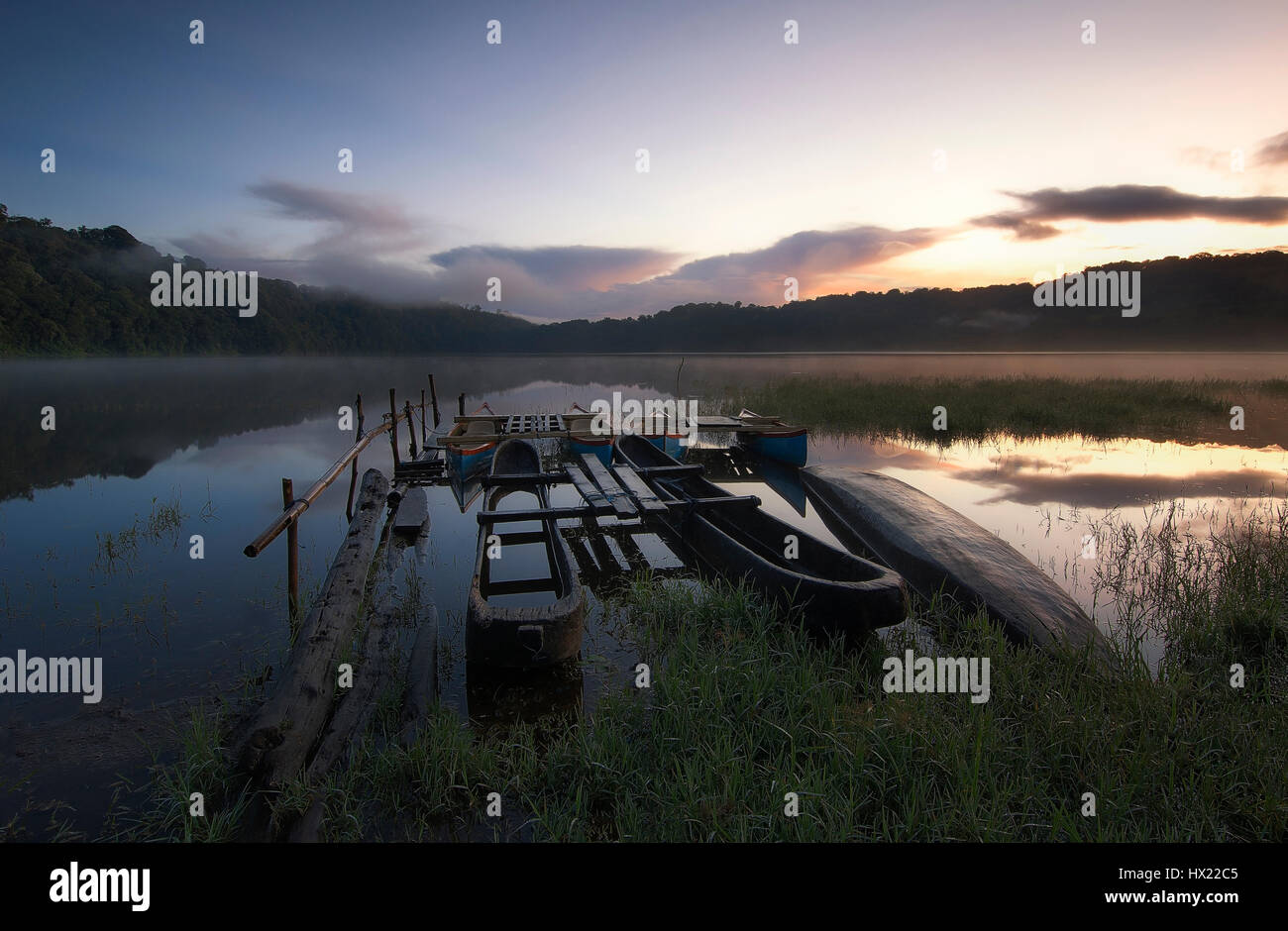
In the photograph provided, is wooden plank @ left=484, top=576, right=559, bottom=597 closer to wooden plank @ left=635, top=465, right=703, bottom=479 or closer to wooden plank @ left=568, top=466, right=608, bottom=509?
wooden plank @ left=568, top=466, right=608, bottom=509

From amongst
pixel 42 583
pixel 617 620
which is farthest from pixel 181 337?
pixel 617 620

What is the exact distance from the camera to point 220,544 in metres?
9.52

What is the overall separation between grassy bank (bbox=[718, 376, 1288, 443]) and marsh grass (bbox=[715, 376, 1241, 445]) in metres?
0.04

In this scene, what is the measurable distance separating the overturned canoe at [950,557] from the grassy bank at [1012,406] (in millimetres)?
9557

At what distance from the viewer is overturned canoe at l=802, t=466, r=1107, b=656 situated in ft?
18.4

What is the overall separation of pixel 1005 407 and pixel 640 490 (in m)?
19.8

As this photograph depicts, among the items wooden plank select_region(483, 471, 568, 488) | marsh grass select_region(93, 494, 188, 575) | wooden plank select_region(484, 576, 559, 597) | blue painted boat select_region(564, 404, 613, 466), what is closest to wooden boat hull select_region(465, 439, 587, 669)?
wooden plank select_region(484, 576, 559, 597)

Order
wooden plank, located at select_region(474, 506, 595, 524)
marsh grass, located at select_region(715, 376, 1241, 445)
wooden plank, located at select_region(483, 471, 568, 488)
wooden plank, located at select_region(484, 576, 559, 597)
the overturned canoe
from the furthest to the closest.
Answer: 1. marsh grass, located at select_region(715, 376, 1241, 445)
2. wooden plank, located at select_region(483, 471, 568, 488)
3. wooden plank, located at select_region(474, 506, 595, 524)
4. wooden plank, located at select_region(484, 576, 559, 597)
5. the overturned canoe

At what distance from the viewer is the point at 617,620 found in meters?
6.66

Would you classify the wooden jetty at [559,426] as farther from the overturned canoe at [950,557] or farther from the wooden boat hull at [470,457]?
the overturned canoe at [950,557]

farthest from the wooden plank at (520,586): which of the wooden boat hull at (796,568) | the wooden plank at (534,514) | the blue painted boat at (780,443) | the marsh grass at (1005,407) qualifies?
the marsh grass at (1005,407)

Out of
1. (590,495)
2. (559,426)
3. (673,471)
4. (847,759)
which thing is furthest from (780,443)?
(847,759)

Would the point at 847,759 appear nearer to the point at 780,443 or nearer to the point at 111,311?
the point at 780,443
